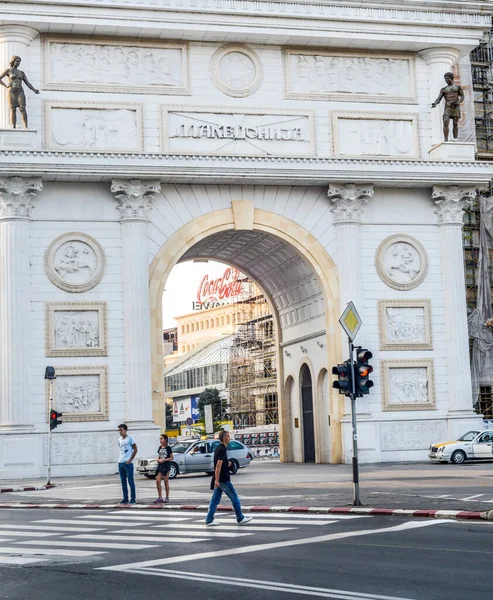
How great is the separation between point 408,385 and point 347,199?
27.3 ft

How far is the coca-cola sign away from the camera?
148 m

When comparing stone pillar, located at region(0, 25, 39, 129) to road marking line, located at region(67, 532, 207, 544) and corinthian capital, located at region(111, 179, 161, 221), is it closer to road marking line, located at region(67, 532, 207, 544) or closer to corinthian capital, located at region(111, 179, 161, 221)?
corinthian capital, located at region(111, 179, 161, 221)

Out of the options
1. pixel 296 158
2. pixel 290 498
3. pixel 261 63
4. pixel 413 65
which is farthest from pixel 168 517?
pixel 413 65

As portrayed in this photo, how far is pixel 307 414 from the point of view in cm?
5156

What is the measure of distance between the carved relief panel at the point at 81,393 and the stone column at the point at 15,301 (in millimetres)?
1020

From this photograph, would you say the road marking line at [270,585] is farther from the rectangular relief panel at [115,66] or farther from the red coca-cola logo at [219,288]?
the red coca-cola logo at [219,288]

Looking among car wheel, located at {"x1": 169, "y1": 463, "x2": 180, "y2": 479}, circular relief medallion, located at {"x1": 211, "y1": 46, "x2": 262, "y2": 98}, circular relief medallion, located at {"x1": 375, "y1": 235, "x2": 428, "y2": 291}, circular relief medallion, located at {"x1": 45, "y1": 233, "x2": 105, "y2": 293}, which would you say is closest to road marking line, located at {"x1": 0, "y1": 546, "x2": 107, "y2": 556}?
car wheel, located at {"x1": 169, "y1": 463, "x2": 180, "y2": 479}

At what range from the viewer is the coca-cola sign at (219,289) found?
5827 inches

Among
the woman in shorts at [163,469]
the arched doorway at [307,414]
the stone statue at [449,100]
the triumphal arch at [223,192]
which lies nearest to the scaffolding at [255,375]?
the arched doorway at [307,414]

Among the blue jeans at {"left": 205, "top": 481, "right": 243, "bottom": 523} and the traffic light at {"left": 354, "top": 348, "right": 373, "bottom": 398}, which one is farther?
the traffic light at {"left": 354, "top": 348, "right": 373, "bottom": 398}

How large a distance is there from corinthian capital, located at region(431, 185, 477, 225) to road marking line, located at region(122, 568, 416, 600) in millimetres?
34976

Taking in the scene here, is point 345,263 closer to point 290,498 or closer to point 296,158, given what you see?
point 296,158

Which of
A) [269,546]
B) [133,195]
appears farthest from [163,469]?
[133,195]

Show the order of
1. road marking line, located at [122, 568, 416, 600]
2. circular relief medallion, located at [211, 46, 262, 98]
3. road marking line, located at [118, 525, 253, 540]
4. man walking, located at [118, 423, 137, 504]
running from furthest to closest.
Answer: circular relief medallion, located at [211, 46, 262, 98] < man walking, located at [118, 423, 137, 504] < road marking line, located at [118, 525, 253, 540] < road marking line, located at [122, 568, 416, 600]
